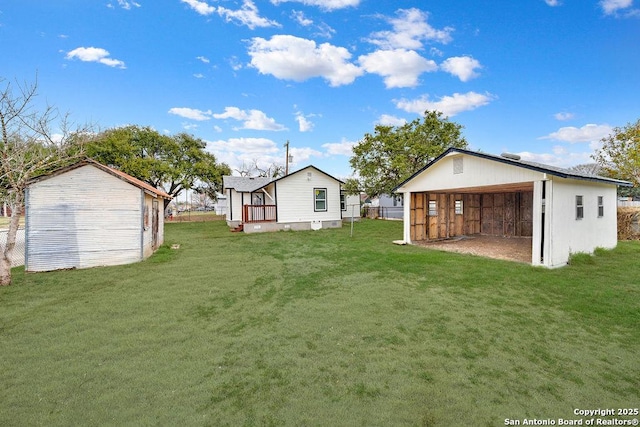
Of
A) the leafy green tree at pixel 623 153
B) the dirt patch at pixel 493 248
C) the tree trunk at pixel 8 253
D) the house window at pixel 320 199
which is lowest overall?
the dirt patch at pixel 493 248

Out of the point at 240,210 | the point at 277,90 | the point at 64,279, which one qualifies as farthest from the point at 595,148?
the point at 64,279

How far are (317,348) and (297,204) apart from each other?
1483cm

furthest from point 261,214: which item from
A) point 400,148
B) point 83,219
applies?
point 400,148

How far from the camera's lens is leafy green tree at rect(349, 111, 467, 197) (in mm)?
21078

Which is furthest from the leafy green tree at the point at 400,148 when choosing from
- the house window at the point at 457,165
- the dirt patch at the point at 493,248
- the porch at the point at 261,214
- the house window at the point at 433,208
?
the house window at the point at 457,165

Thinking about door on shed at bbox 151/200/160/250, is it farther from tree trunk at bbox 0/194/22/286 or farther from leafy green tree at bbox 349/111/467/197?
leafy green tree at bbox 349/111/467/197

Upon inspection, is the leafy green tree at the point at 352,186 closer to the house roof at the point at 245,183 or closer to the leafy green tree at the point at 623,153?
the house roof at the point at 245,183

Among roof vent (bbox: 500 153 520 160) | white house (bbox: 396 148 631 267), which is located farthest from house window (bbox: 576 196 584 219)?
roof vent (bbox: 500 153 520 160)

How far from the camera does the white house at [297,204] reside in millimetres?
17453

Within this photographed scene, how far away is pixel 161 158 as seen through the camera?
25.4m

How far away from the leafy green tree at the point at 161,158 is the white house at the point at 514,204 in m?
20.9

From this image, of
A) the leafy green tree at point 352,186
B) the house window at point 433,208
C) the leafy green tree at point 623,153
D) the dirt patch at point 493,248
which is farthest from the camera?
the leafy green tree at point 352,186

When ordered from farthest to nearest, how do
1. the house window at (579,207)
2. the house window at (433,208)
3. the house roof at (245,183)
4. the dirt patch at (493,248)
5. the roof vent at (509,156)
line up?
the house roof at (245,183)
the house window at (433,208)
the roof vent at (509,156)
the dirt patch at (493,248)
the house window at (579,207)

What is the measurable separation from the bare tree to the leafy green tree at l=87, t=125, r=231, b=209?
1674 cm
